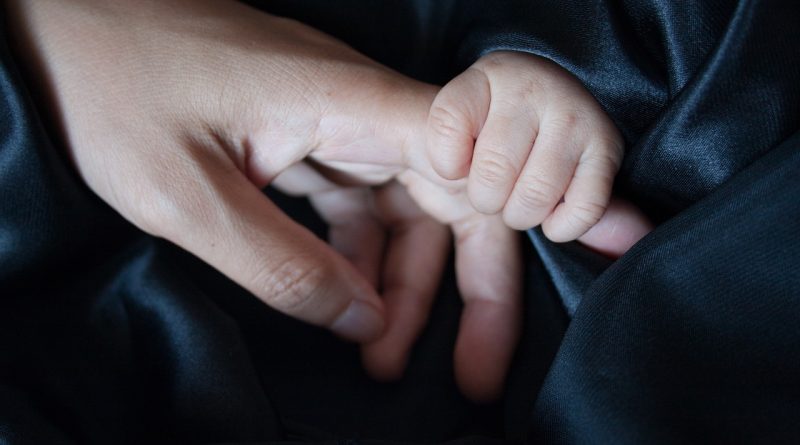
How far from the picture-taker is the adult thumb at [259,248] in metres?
0.55

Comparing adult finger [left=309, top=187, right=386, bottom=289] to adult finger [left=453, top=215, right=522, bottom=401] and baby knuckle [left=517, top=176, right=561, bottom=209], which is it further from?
baby knuckle [left=517, top=176, right=561, bottom=209]

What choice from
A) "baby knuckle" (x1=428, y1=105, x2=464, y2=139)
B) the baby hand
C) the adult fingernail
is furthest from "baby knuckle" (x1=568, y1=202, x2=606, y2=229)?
the adult fingernail

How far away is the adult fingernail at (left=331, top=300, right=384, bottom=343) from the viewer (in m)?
0.63

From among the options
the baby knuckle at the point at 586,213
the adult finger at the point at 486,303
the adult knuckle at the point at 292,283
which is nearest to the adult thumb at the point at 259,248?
the adult knuckle at the point at 292,283

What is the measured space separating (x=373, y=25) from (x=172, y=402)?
16.8 inches

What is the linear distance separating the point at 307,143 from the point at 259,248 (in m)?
0.11

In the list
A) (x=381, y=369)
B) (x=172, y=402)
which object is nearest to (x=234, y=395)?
(x=172, y=402)

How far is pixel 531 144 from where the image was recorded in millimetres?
540

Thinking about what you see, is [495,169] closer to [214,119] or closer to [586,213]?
A: [586,213]

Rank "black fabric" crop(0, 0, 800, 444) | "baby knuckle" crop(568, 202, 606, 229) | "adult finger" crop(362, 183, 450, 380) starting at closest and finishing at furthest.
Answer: "black fabric" crop(0, 0, 800, 444) → "baby knuckle" crop(568, 202, 606, 229) → "adult finger" crop(362, 183, 450, 380)

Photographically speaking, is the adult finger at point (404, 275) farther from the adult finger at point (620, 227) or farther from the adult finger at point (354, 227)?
the adult finger at point (620, 227)

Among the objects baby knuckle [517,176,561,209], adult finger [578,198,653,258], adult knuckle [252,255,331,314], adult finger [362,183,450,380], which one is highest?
baby knuckle [517,176,561,209]

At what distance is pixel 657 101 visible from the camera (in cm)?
55

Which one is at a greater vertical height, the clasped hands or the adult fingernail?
the clasped hands
